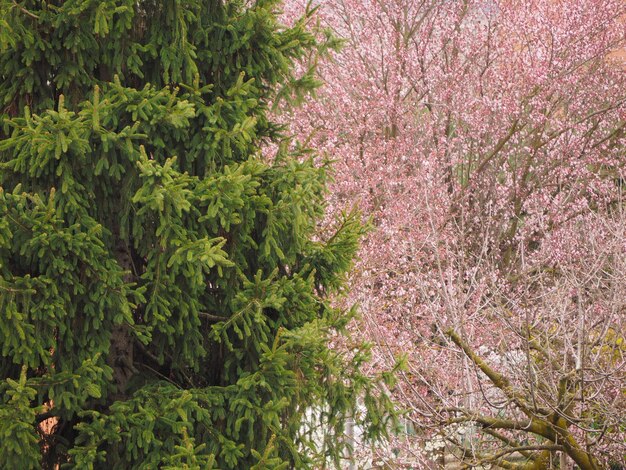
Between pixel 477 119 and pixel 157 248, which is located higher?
pixel 477 119

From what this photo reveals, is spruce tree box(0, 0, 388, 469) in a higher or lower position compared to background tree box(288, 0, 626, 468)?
lower

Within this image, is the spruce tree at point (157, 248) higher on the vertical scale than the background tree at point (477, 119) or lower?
lower

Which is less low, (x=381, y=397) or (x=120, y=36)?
(x=120, y=36)

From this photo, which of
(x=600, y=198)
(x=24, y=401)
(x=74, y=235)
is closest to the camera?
(x=24, y=401)

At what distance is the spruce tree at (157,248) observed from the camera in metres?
4.40

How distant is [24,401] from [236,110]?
6.83 ft

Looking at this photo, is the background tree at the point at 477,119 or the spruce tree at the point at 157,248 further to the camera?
the background tree at the point at 477,119

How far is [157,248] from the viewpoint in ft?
15.7

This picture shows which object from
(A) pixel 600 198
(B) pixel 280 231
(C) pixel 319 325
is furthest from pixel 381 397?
(A) pixel 600 198

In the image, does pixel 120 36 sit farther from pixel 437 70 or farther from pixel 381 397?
pixel 437 70

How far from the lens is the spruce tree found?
440cm

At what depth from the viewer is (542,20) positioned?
13680 mm

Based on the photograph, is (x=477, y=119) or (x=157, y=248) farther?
(x=477, y=119)

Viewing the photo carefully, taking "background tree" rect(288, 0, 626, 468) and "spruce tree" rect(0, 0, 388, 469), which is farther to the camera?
"background tree" rect(288, 0, 626, 468)
